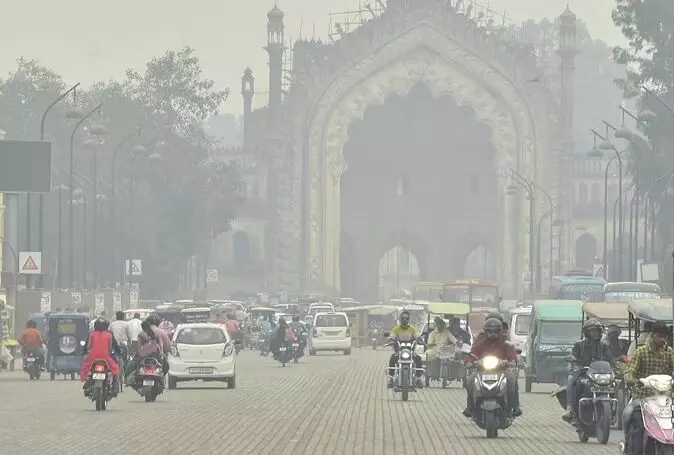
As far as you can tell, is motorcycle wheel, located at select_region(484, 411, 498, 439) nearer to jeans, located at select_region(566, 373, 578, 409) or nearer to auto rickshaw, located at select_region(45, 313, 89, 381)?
jeans, located at select_region(566, 373, 578, 409)

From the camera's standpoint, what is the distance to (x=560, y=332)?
1591 inches

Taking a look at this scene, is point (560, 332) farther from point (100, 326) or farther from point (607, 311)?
point (100, 326)

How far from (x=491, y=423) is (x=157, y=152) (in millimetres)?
88465

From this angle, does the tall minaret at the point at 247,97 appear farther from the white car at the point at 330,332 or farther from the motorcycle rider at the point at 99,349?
the motorcycle rider at the point at 99,349

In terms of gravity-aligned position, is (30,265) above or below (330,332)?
above

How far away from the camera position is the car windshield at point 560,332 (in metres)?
40.1

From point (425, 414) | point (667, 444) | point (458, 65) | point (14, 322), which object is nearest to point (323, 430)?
point (425, 414)

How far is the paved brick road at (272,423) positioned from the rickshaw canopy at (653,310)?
6.14 ft

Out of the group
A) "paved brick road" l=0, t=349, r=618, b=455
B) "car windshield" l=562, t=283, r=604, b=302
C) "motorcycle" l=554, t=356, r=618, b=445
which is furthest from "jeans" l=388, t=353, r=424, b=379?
"car windshield" l=562, t=283, r=604, b=302

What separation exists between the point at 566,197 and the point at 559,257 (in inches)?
134

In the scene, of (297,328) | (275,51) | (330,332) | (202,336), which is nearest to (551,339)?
(202,336)

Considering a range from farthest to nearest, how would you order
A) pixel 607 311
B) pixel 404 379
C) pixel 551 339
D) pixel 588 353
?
pixel 551 339 < pixel 607 311 < pixel 404 379 < pixel 588 353

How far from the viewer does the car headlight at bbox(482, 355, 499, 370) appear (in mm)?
24328

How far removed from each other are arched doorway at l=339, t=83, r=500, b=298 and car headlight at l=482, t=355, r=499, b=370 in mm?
95172
